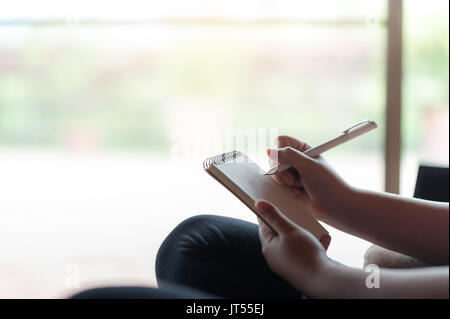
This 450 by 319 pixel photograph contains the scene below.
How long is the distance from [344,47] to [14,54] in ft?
4.57

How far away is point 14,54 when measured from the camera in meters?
2.24

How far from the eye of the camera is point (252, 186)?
27.1 inches

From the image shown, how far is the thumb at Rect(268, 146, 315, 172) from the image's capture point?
75 centimetres

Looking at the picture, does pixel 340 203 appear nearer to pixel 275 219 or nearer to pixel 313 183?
pixel 313 183

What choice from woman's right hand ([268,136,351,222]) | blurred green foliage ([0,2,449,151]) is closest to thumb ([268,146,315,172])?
woman's right hand ([268,136,351,222])

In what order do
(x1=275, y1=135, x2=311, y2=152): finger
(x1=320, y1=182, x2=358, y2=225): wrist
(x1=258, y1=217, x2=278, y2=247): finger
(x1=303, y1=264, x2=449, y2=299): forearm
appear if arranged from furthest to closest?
1. (x1=275, y1=135, x2=311, y2=152): finger
2. (x1=320, y1=182, x2=358, y2=225): wrist
3. (x1=258, y1=217, x2=278, y2=247): finger
4. (x1=303, y1=264, x2=449, y2=299): forearm

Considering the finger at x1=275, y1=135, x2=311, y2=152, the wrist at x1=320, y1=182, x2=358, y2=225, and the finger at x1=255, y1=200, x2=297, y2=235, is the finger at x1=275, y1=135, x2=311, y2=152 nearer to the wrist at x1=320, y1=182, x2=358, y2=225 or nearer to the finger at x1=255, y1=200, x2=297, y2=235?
the wrist at x1=320, y1=182, x2=358, y2=225

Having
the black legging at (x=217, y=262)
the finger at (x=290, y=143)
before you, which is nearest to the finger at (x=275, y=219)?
the black legging at (x=217, y=262)

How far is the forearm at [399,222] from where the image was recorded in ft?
2.02

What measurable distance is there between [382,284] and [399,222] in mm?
179

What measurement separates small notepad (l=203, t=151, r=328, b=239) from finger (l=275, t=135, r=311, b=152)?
0.24 ft

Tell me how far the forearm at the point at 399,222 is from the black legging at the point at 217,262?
0.12m

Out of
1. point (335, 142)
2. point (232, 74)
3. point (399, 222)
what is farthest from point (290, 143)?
point (232, 74)
